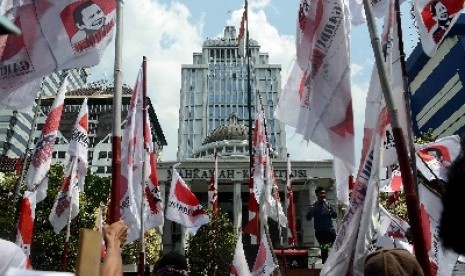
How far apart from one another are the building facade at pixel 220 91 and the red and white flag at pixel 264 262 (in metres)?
88.5

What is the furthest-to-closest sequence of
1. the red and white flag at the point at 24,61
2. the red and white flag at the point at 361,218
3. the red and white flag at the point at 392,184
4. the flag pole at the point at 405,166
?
1. the red and white flag at the point at 392,184
2. the red and white flag at the point at 24,61
3. the red and white flag at the point at 361,218
4. the flag pole at the point at 405,166

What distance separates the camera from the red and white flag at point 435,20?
628 centimetres

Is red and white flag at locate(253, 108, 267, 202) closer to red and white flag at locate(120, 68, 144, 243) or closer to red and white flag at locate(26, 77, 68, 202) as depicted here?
red and white flag at locate(120, 68, 144, 243)

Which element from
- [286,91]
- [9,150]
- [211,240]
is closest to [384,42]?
[286,91]

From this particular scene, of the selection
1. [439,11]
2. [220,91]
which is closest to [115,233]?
[439,11]

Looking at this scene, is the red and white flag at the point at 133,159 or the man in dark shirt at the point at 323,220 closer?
the red and white flag at the point at 133,159

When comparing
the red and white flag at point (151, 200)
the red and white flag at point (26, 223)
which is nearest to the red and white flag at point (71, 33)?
the red and white flag at point (151, 200)

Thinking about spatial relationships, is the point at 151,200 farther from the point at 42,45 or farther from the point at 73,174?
the point at 42,45

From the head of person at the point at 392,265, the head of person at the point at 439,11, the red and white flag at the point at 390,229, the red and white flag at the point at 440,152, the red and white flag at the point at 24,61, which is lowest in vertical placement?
the head of person at the point at 392,265

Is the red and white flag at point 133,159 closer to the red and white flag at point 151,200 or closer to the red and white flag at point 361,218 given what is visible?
the red and white flag at point 151,200

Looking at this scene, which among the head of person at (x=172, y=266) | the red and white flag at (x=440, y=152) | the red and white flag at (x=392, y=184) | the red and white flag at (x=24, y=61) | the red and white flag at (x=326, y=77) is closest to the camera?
the head of person at (x=172, y=266)

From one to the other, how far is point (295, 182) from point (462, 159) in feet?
168

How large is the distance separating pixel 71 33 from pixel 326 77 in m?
3.22

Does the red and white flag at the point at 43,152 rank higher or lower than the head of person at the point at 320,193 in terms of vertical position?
higher
